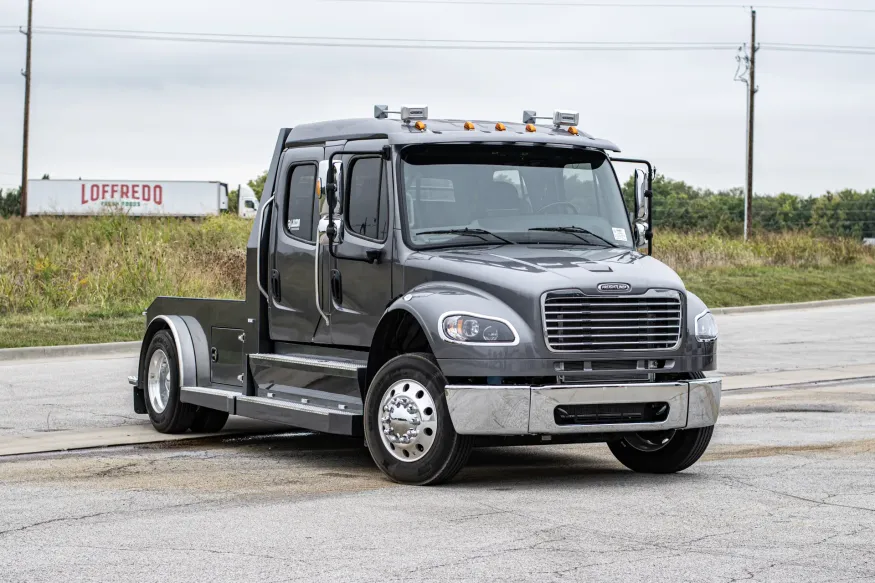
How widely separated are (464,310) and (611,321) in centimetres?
98

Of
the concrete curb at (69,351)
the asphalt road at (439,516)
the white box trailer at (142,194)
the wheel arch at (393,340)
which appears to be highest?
the white box trailer at (142,194)

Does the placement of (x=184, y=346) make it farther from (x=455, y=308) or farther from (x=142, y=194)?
(x=142, y=194)

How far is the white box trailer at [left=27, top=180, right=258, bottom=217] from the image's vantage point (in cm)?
6794

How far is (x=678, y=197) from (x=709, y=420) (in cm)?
11976

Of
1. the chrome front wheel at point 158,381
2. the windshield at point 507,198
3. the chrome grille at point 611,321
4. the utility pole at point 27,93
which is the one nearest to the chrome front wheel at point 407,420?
the chrome grille at point 611,321

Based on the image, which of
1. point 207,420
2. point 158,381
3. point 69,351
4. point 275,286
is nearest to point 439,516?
point 275,286

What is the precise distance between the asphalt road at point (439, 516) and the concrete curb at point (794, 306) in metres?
19.6

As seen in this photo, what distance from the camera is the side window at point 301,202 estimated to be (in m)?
10.6

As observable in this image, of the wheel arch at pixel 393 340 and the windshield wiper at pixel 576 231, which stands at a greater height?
the windshield wiper at pixel 576 231

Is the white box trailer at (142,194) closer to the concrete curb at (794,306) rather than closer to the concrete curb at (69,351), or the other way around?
the concrete curb at (794,306)

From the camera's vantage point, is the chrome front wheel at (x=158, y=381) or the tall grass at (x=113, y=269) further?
the tall grass at (x=113, y=269)

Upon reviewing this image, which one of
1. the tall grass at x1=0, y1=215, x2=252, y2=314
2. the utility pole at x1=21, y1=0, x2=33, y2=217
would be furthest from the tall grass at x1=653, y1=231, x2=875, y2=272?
the utility pole at x1=21, y1=0, x2=33, y2=217

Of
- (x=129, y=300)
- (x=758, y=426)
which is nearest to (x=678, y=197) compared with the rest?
(x=129, y=300)

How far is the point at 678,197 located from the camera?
416 ft
